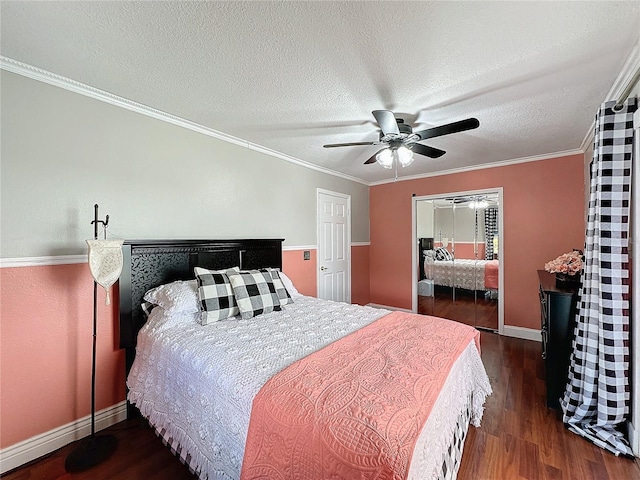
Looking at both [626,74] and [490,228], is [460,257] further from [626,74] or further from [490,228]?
[626,74]

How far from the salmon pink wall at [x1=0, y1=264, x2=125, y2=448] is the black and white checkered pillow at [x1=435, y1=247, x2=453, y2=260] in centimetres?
415

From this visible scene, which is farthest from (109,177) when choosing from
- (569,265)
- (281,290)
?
(569,265)

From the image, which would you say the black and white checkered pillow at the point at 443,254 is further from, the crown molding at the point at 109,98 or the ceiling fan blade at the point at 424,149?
the crown molding at the point at 109,98

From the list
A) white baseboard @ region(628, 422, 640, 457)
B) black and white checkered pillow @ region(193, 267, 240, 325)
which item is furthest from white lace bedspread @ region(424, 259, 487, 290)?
black and white checkered pillow @ region(193, 267, 240, 325)

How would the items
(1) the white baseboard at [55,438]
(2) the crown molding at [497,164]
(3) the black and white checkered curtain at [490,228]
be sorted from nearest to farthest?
(1) the white baseboard at [55,438] → (2) the crown molding at [497,164] → (3) the black and white checkered curtain at [490,228]

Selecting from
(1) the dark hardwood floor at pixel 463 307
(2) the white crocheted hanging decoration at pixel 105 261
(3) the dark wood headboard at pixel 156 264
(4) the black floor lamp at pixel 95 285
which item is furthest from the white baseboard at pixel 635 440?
(2) the white crocheted hanging decoration at pixel 105 261

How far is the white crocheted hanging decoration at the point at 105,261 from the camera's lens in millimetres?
1709

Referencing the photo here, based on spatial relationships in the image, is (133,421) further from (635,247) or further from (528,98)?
(528,98)

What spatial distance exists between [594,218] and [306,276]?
114 inches

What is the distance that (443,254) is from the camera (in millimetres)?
4387

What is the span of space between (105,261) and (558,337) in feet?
10.8

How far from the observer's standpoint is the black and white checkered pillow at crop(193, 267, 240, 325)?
2.04 m

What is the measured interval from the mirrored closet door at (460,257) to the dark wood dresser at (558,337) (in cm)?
182

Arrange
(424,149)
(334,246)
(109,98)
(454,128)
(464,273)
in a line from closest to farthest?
(454,128), (109,98), (424,149), (464,273), (334,246)
